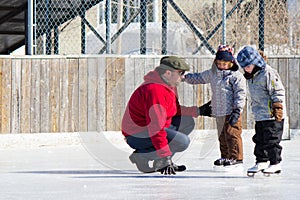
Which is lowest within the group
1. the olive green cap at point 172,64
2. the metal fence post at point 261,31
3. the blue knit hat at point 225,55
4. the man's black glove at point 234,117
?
the man's black glove at point 234,117

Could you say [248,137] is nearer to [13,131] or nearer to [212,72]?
[13,131]

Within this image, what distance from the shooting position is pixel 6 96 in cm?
1066

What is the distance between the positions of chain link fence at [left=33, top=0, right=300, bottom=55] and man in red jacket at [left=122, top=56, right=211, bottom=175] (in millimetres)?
4074

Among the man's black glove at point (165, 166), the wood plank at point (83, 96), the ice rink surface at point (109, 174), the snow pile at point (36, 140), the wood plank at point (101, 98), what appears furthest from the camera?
the wood plank at point (101, 98)

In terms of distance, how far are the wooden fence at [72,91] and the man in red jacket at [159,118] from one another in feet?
11.6

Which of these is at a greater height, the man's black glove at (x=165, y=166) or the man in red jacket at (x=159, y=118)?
the man in red jacket at (x=159, y=118)

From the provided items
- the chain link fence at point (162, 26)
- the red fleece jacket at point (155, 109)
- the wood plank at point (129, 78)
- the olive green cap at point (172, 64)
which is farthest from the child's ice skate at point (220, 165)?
the chain link fence at point (162, 26)

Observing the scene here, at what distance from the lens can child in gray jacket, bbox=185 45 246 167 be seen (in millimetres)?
7383

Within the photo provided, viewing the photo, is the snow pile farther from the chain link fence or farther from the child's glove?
the child's glove

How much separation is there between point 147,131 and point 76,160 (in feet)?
6.31

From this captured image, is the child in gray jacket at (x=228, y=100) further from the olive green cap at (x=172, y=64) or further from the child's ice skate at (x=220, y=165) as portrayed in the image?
the olive green cap at (x=172, y=64)

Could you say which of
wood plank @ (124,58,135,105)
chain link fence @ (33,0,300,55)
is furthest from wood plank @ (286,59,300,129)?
wood plank @ (124,58,135,105)

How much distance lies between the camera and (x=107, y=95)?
11273 millimetres

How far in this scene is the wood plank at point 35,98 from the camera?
10.8 m
